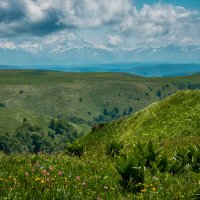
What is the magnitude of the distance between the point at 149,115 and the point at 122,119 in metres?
5.66

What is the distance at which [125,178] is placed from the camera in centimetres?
838

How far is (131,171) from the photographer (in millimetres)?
8180

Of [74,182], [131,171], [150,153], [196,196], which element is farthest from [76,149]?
[196,196]

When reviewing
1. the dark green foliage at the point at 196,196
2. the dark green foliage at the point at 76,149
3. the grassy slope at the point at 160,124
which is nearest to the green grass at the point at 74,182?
the dark green foliage at the point at 196,196

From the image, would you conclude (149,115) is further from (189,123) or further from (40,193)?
(40,193)

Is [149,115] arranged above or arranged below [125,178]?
below

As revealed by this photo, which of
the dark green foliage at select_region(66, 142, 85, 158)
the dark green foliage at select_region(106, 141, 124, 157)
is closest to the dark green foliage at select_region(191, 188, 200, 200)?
the dark green foliage at select_region(106, 141, 124, 157)

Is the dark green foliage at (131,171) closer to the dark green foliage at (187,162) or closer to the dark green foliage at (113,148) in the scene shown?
the dark green foliage at (187,162)

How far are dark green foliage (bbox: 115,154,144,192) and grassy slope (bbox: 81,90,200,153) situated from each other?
2057cm

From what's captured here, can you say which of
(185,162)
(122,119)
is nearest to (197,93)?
(122,119)

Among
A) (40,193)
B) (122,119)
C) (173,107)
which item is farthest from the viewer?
(122,119)

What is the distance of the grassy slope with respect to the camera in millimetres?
30987

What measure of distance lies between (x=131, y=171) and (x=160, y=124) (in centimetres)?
2689

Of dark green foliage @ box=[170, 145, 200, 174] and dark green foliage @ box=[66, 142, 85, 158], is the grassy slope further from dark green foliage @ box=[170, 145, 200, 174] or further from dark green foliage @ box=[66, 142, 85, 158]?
dark green foliage @ box=[170, 145, 200, 174]
